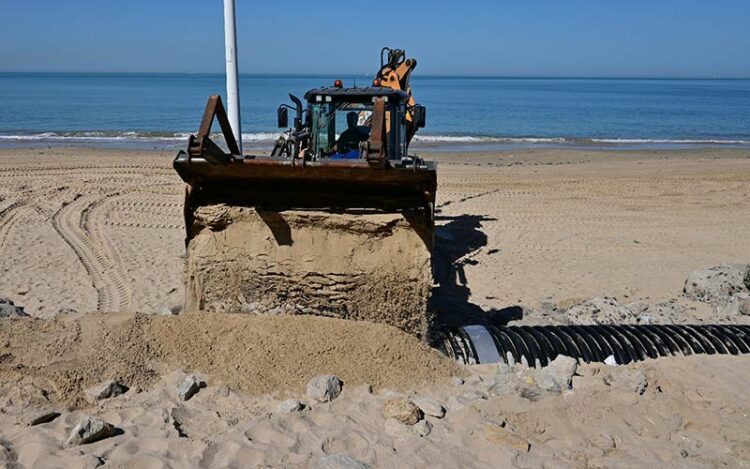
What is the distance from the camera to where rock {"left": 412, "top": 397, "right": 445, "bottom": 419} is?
4371 millimetres

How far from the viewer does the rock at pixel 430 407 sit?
172 inches

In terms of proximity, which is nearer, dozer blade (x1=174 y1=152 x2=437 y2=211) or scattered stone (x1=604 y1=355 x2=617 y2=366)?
scattered stone (x1=604 y1=355 x2=617 y2=366)

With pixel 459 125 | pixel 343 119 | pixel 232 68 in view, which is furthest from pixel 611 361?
pixel 459 125

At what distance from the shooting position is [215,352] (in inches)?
197

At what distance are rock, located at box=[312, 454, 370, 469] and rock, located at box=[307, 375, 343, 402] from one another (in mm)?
729

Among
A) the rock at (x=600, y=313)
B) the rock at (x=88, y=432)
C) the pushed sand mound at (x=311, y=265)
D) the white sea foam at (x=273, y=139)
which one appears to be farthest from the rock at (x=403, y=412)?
the white sea foam at (x=273, y=139)

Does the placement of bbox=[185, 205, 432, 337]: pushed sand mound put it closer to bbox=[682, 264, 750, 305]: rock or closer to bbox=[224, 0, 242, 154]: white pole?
bbox=[224, 0, 242, 154]: white pole

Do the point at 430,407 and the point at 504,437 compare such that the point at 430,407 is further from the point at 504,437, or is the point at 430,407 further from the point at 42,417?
the point at 42,417

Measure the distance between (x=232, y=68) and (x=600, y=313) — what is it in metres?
5.54

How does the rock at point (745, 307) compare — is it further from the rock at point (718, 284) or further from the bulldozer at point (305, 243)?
the bulldozer at point (305, 243)

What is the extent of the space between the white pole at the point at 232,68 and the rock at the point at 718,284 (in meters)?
5.94

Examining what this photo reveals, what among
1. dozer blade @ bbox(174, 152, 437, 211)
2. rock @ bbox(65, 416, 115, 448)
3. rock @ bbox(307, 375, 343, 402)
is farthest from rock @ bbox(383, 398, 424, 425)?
dozer blade @ bbox(174, 152, 437, 211)

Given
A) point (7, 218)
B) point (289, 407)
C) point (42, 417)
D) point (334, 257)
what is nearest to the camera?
point (42, 417)

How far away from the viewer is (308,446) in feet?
→ 13.1
